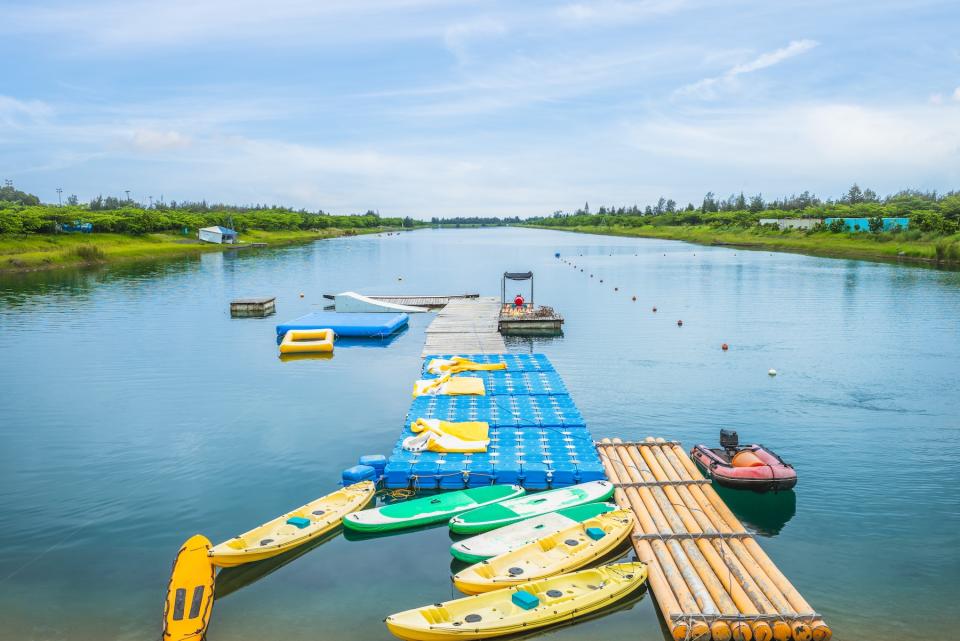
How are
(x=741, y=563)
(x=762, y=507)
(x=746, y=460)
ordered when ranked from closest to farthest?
(x=741, y=563), (x=762, y=507), (x=746, y=460)

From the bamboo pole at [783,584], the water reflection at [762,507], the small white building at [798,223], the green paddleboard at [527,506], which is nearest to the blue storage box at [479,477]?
the green paddleboard at [527,506]

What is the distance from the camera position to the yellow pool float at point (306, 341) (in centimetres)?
5044

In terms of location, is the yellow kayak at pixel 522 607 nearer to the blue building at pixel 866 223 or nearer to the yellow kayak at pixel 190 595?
the yellow kayak at pixel 190 595

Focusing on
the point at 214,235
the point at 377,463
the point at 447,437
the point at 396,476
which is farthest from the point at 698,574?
the point at 214,235

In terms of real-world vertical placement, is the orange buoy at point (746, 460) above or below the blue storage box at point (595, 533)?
above

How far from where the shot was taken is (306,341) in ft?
172

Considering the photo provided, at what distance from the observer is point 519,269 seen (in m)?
128

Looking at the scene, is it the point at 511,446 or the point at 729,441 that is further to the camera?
the point at 729,441

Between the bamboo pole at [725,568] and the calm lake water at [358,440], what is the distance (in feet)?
7.34

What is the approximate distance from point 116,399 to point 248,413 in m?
9.05

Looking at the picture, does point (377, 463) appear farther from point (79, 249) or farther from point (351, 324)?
point (79, 249)

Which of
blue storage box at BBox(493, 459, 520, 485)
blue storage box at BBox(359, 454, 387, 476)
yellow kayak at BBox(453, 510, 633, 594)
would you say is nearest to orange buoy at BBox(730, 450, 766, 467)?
yellow kayak at BBox(453, 510, 633, 594)

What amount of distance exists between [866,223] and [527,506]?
167959 mm

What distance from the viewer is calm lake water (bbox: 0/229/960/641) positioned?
18.5m
